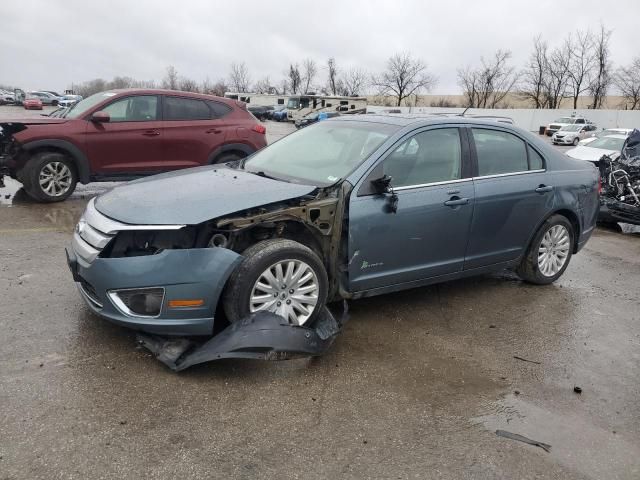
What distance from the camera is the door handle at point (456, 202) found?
4419 millimetres

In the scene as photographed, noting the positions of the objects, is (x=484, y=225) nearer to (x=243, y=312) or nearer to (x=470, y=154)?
(x=470, y=154)

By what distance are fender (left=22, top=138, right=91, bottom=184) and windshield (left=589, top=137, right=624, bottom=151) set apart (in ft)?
42.9

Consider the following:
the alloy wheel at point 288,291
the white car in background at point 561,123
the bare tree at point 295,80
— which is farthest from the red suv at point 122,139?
the bare tree at point 295,80

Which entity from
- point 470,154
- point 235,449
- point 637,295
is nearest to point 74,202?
point 470,154

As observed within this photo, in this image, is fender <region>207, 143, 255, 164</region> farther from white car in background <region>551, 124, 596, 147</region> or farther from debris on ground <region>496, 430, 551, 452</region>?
white car in background <region>551, 124, 596, 147</region>

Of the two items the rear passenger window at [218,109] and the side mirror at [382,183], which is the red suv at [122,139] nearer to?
the rear passenger window at [218,109]

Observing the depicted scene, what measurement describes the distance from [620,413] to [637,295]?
2.71 metres

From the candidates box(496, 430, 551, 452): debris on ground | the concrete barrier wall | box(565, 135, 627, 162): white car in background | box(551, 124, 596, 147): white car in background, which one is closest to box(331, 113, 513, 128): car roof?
box(496, 430, 551, 452): debris on ground

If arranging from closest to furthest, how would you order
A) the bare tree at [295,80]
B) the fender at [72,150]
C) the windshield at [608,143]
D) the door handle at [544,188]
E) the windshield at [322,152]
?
the windshield at [322,152]
the door handle at [544,188]
the fender at [72,150]
the windshield at [608,143]
the bare tree at [295,80]

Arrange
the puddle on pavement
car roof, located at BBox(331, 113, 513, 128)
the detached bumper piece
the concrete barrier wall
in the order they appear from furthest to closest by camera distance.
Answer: the concrete barrier wall, car roof, located at BBox(331, 113, 513, 128), the detached bumper piece, the puddle on pavement

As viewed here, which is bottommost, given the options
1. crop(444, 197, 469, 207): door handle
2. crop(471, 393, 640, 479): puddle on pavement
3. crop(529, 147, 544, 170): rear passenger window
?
crop(471, 393, 640, 479): puddle on pavement

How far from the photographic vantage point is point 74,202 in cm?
844

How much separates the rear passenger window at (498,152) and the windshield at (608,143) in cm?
1149

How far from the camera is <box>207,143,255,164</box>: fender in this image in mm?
8945
